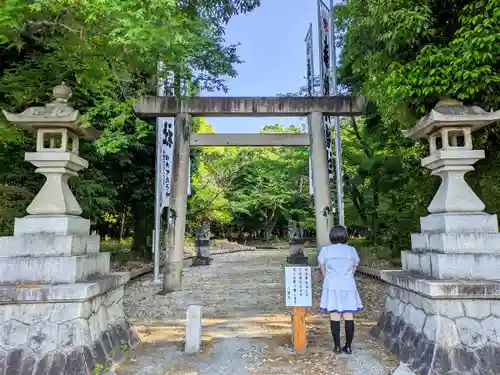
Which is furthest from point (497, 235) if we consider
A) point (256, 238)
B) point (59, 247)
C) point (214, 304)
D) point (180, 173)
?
point (256, 238)

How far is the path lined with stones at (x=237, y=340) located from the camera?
4.02m

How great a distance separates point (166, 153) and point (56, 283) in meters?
6.53

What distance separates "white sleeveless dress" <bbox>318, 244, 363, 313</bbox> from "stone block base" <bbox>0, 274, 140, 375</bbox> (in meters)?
2.57

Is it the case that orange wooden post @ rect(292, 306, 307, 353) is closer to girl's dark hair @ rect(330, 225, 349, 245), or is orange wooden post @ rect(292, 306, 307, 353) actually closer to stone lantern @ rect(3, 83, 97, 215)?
girl's dark hair @ rect(330, 225, 349, 245)

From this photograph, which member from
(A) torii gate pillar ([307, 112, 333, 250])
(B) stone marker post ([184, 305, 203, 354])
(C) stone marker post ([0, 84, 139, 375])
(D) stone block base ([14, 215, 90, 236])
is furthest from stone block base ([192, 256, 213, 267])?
(D) stone block base ([14, 215, 90, 236])

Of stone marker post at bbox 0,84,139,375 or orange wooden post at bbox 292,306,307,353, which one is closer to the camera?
stone marker post at bbox 0,84,139,375

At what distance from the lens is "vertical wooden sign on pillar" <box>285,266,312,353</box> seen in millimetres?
4496

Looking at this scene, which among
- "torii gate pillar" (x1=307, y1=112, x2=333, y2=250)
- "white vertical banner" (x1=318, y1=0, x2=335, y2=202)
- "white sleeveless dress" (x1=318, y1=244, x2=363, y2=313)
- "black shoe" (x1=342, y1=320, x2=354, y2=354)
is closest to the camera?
"white sleeveless dress" (x1=318, y1=244, x2=363, y2=313)

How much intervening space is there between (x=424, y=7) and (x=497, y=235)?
126 inches

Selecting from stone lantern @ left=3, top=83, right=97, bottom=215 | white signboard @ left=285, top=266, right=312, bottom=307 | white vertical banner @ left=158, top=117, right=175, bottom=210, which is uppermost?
white vertical banner @ left=158, top=117, right=175, bottom=210

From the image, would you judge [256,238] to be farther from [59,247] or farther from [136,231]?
[59,247]

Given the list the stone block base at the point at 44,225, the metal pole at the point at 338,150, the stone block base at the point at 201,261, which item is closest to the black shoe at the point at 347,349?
the stone block base at the point at 44,225

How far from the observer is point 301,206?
29281 mm

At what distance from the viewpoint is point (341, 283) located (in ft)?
13.8
